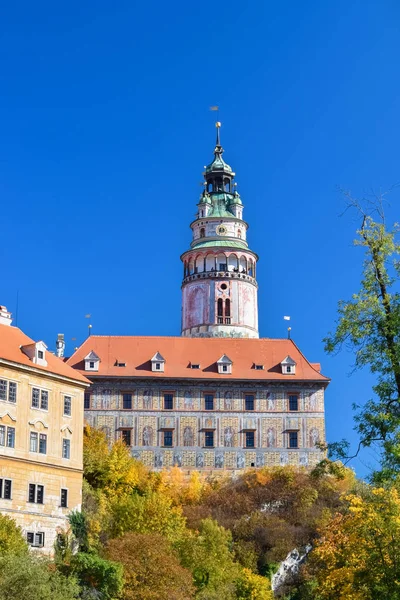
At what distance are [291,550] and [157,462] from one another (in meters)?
12.2

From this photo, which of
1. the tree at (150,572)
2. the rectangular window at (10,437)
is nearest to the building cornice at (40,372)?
the rectangular window at (10,437)

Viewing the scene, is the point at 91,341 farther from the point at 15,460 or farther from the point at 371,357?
the point at 371,357

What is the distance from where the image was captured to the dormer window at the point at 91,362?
60.6 m

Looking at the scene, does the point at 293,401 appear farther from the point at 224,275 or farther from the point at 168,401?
the point at 224,275

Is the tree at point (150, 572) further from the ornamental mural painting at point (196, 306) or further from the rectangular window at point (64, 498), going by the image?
the ornamental mural painting at point (196, 306)

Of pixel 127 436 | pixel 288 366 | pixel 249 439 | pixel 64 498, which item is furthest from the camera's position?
pixel 288 366

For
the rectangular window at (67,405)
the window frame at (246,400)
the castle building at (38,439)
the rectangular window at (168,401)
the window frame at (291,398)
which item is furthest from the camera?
the window frame at (291,398)

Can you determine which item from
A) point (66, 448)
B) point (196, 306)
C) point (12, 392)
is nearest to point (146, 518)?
point (66, 448)

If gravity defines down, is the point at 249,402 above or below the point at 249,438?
above

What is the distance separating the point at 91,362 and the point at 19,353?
14815mm

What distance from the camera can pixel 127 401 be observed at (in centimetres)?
6019

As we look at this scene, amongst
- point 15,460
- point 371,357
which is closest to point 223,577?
point 15,460

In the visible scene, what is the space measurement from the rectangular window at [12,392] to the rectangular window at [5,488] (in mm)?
3545

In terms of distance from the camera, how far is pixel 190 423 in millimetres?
60125
